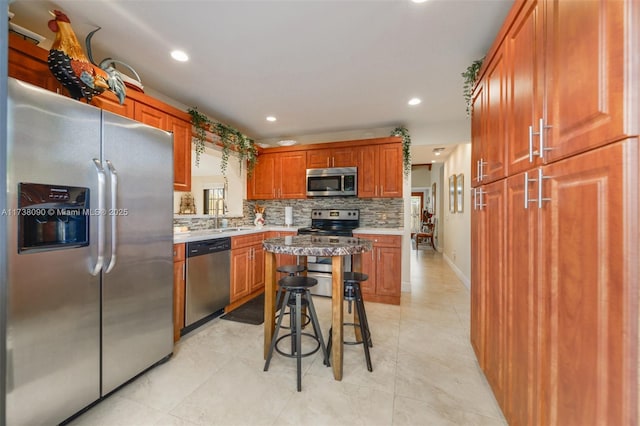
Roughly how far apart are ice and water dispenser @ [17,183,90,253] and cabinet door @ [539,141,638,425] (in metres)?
2.25

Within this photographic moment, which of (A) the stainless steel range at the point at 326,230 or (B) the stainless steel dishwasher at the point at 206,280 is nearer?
(B) the stainless steel dishwasher at the point at 206,280

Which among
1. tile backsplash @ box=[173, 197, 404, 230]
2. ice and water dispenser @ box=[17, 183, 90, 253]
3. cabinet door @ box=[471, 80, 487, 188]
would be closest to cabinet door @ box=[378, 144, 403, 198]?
tile backsplash @ box=[173, 197, 404, 230]

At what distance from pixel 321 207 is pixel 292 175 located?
702 millimetres

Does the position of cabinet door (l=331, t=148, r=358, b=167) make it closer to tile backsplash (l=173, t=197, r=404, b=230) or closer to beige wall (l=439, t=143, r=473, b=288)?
tile backsplash (l=173, t=197, r=404, b=230)

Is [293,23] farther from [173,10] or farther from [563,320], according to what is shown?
[563,320]

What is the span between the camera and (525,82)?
1.19 meters

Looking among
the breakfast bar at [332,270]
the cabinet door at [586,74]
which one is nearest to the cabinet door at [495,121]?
the cabinet door at [586,74]

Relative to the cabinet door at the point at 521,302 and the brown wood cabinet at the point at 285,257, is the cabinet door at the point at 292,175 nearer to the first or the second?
the brown wood cabinet at the point at 285,257

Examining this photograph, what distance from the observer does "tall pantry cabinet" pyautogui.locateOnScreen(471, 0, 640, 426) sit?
677 millimetres

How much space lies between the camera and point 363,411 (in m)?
1.57

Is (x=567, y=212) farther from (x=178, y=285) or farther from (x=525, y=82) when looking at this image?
(x=178, y=285)

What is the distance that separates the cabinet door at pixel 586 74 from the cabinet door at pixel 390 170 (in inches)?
106

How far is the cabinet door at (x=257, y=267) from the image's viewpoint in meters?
3.58

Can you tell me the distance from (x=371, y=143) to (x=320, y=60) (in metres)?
1.74
